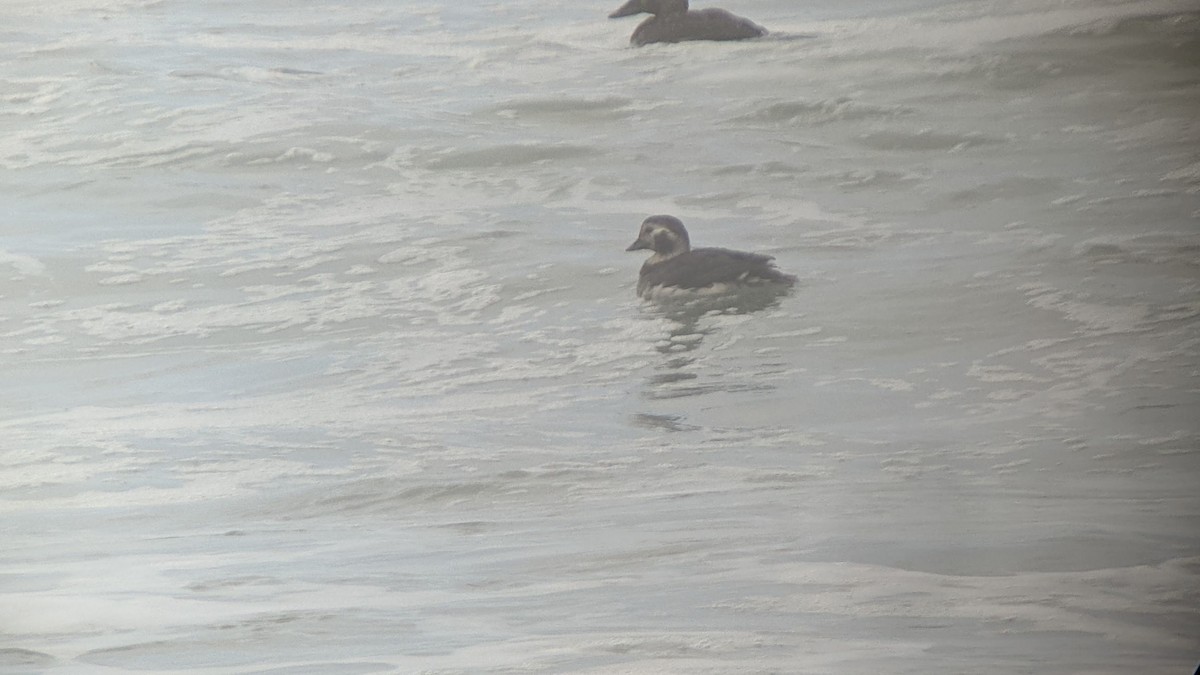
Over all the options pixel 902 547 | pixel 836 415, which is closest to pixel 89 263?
pixel 836 415

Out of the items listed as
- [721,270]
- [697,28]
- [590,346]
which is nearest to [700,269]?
[721,270]

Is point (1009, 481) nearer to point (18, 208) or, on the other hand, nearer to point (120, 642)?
point (120, 642)

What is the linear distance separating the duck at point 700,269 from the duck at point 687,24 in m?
0.40

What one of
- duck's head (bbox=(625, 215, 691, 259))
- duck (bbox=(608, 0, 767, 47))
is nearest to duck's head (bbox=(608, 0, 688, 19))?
duck (bbox=(608, 0, 767, 47))

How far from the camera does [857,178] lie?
2342 millimetres

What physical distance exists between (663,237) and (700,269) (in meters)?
0.10

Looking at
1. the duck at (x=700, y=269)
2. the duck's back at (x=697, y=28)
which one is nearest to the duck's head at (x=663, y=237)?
the duck at (x=700, y=269)

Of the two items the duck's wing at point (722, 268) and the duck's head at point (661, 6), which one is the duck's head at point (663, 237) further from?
the duck's head at point (661, 6)

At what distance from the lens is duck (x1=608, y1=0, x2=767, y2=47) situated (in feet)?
7.81

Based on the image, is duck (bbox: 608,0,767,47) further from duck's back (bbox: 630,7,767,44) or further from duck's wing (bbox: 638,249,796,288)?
duck's wing (bbox: 638,249,796,288)

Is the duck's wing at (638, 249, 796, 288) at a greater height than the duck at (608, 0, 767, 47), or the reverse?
the duck at (608, 0, 767, 47)

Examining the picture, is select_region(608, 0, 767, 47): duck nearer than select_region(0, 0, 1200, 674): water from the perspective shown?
No

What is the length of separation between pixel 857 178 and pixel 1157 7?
2.19ft

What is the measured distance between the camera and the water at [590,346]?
2.24 meters
